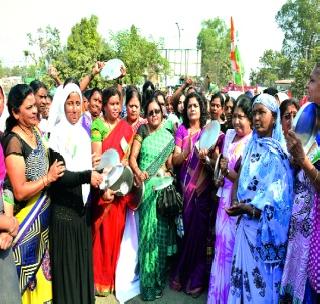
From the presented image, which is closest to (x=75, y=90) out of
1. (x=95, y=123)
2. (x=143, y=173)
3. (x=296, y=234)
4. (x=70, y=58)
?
(x=95, y=123)

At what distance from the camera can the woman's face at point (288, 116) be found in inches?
141

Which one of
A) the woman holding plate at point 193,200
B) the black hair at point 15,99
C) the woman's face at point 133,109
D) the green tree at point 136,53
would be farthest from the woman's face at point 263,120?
the green tree at point 136,53

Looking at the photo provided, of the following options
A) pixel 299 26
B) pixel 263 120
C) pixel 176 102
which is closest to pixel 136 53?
pixel 176 102

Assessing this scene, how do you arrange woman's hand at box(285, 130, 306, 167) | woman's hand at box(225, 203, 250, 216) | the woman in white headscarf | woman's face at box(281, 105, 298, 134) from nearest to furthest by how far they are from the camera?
1. woman's hand at box(285, 130, 306, 167)
2. woman's hand at box(225, 203, 250, 216)
3. the woman in white headscarf
4. woman's face at box(281, 105, 298, 134)

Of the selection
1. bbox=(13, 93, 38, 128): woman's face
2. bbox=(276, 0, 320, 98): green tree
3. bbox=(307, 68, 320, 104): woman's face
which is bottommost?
bbox=(13, 93, 38, 128): woman's face

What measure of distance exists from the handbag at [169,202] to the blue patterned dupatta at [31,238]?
1170mm

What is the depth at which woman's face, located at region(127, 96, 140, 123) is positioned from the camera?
14.0 feet

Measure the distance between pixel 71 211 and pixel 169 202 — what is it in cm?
104

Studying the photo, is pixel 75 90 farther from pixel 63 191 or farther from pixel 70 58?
pixel 70 58

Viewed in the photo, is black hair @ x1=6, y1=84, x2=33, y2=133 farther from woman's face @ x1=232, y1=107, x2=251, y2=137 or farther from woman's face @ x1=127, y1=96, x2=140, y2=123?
woman's face @ x1=232, y1=107, x2=251, y2=137

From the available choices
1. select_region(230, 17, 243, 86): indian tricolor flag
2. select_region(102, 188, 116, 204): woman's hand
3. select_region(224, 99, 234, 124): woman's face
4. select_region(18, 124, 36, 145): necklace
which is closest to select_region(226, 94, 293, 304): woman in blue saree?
select_region(102, 188, 116, 204): woman's hand

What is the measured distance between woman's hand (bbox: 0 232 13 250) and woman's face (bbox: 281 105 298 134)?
2510 mm

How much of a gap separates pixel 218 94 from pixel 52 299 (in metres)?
3.06

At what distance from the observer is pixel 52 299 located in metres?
3.20
